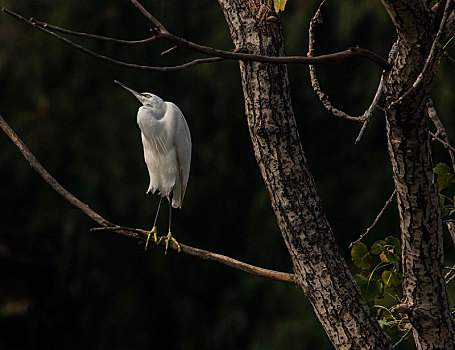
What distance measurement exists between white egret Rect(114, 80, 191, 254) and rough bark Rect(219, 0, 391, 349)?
0.78 meters

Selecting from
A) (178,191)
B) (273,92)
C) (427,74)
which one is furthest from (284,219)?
(178,191)

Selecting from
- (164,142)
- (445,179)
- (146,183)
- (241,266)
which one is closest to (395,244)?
(445,179)

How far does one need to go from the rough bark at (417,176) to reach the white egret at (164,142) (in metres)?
0.97

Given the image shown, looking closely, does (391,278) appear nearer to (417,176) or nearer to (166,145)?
(417,176)

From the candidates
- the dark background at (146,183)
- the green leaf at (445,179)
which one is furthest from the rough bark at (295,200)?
the dark background at (146,183)

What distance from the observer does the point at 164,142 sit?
200 cm

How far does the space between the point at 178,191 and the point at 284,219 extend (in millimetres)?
999

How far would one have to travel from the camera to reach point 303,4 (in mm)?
3984

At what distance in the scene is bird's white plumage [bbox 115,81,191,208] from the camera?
6.45ft

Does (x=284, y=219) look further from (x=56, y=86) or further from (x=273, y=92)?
(x=56, y=86)

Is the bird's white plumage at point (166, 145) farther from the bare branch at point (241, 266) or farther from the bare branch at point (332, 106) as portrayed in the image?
the bare branch at point (332, 106)

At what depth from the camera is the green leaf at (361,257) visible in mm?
1302

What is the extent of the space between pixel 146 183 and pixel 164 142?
1928 mm

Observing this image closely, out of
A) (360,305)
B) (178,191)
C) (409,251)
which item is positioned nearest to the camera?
(409,251)
